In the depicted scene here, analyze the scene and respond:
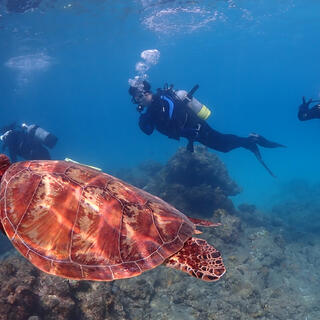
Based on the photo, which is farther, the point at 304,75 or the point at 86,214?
the point at 304,75

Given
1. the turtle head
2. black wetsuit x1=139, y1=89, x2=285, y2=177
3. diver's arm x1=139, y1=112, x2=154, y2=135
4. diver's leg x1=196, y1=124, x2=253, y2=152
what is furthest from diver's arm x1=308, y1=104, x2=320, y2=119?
the turtle head

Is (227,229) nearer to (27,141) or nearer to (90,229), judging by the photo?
(90,229)

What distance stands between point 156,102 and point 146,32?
27590mm

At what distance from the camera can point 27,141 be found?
10.2m

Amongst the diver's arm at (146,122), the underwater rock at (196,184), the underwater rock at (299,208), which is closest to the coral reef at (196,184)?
the underwater rock at (196,184)

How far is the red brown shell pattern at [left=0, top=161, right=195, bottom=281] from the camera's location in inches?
102

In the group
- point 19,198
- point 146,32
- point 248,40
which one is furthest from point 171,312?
point 248,40

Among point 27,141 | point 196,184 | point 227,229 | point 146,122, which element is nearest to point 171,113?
point 146,122

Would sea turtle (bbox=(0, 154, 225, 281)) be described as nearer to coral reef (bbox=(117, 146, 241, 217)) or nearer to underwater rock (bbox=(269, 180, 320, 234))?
coral reef (bbox=(117, 146, 241, 217))

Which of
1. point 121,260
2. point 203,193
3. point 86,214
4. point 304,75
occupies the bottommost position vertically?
point 304,75

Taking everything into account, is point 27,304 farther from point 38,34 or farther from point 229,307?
point 38,34

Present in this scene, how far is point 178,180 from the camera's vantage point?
1189 centimetres

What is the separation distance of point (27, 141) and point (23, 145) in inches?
9.1

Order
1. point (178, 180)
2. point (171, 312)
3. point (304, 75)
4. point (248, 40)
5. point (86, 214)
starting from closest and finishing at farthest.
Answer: point (86, 214)
point (171, 312)
point (178, 180)
point (248, 40)
point (304, 75)
